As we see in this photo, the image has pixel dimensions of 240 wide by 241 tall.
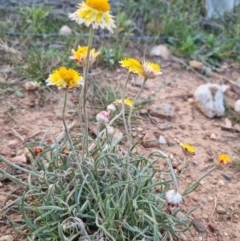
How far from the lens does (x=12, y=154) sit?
1847 millimetres

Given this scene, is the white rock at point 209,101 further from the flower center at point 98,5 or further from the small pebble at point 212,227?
the flower center at point 98,5

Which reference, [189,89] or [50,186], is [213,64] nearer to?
[189,89]

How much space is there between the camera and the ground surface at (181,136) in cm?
172

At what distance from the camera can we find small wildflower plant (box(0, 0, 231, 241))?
4.57 feet

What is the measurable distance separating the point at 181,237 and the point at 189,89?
3.71ft

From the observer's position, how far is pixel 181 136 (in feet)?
7.16

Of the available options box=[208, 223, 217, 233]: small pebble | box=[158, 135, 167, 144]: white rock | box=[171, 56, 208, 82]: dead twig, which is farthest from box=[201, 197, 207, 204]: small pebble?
box=[171, 56, 208, 82]: dead twig

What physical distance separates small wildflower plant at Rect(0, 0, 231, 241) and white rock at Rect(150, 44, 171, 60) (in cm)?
129

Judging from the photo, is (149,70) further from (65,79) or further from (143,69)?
(65,79)

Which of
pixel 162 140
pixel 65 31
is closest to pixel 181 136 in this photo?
pixel 162 140

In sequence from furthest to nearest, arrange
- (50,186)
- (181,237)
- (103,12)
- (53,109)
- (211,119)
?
(211,119) < (53,109) < (181,237) < (50,186) < (103,12)

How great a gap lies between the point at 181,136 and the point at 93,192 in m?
0.82

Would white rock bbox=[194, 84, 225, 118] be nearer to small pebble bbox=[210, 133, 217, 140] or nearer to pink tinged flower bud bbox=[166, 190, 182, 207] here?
small pebble bbox=[210, 133, 217, 140]

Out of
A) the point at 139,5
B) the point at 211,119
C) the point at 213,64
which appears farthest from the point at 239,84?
the point at 139,5
